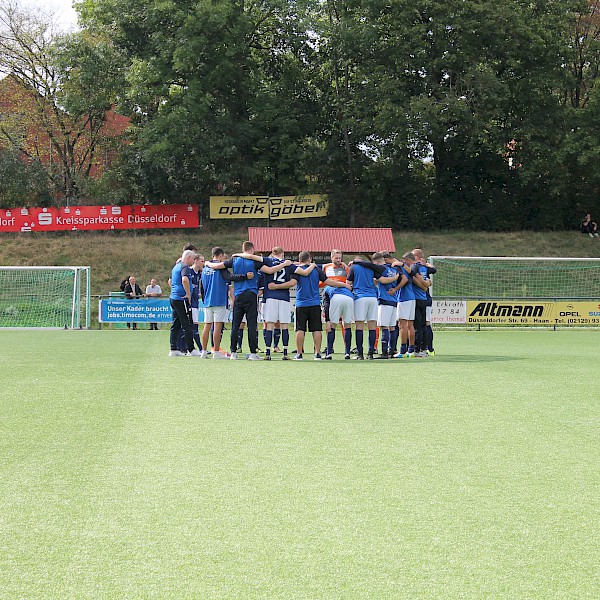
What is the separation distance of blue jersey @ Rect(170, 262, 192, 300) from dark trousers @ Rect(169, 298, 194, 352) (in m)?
0.11

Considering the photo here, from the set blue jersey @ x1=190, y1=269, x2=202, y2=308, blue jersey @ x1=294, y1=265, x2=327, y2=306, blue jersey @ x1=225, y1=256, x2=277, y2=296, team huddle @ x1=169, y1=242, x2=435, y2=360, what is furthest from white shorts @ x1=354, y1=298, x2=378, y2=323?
blue jersey @ x1=190, y1=269, x2=202, y2=308

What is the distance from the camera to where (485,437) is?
23.8ft

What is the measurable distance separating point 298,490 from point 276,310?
392 inches

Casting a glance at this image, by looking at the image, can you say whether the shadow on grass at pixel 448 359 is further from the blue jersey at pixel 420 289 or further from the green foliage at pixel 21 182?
the green foliage at pixel 21 182

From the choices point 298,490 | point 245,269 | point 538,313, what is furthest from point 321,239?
point 298,490

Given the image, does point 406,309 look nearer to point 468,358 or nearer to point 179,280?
point 468,358

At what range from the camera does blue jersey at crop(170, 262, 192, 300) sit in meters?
15.4

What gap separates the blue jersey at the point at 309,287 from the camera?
14.8 meters

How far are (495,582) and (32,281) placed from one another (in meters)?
29.2

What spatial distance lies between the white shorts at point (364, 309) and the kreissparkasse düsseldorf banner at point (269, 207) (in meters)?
31.2

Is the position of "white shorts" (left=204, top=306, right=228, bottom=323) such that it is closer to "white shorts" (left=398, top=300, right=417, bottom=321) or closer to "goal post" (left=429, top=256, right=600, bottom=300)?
"white shorts" (left=398, top=300, right=417, bottom=321)

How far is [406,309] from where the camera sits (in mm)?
15516

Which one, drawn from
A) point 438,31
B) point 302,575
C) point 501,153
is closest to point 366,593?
point 302,575

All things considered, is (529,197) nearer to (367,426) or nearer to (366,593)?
(367,426)
